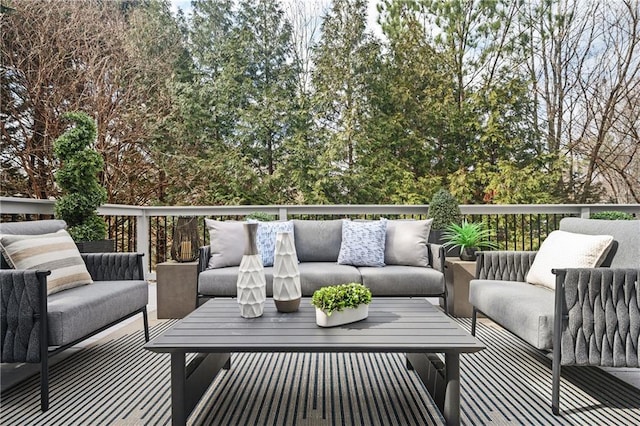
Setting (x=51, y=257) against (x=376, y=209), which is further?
(x=376, y=209)

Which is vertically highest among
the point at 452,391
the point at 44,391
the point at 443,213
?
the point at 443,213

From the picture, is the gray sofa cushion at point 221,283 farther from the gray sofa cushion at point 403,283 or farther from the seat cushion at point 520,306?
the seat cushion at point 520,306

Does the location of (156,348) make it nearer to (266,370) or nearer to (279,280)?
(279,280)

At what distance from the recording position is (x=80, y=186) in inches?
147

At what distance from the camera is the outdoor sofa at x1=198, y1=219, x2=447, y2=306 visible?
3.21 m

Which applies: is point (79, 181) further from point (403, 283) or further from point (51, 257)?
point (403, 283)

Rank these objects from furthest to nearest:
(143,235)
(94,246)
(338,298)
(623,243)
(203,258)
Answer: (143,235) → (94,246) → (203,258) → (623,243) → (338,298)

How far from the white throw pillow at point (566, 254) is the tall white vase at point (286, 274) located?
1.50 meters

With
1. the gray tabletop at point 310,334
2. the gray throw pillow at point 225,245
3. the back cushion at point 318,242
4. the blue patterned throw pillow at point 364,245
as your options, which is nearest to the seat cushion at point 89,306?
the gray tabletop at point 310,334

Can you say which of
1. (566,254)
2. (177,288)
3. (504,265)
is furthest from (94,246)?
(566,254)

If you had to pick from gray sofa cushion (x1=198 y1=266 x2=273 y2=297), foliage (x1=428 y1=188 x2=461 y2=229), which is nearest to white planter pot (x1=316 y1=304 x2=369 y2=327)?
gray sofa cushion (x1=198 y1=266 x2=273 y2=297)

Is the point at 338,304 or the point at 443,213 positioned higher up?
the point at 443,213

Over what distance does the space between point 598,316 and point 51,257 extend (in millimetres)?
2910

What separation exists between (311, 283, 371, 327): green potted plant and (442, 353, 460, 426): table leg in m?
0.45
